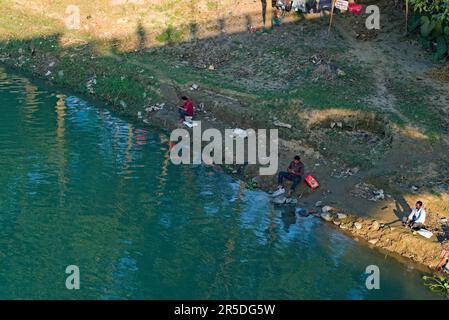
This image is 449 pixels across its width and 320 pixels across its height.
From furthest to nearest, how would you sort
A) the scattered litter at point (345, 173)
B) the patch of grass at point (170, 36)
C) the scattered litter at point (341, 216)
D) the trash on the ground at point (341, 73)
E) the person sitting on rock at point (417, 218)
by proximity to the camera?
the patch of grass at point (170, 36), the trash on the ground at point (341, 73), the scattered litter at point (345, 173), the scattered litter at point (341, 216), the person sitting on rock at point (417, 218)

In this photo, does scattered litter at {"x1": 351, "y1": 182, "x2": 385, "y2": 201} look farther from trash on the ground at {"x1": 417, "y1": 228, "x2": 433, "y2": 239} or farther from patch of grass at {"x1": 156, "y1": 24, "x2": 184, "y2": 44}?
patch of grass at {"x1": 156, "y1": 24, "x2": 184, "y2": 44}

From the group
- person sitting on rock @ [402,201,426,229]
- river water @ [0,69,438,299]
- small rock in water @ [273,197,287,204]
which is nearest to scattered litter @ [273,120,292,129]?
river water @ [0,69,438,299]

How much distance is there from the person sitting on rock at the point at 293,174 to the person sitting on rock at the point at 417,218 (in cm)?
465

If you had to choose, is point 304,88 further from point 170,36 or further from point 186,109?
point 170,36

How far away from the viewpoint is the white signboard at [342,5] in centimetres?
3425

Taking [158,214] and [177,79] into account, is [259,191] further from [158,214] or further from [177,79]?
[177,79]

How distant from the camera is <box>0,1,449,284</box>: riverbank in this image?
2256 centimetres

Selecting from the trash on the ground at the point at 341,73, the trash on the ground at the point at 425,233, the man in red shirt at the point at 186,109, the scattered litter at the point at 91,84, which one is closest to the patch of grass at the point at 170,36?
the scattered litter at the point at 91,84

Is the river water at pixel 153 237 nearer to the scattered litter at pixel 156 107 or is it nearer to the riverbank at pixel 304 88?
the riverbank at pixel 304 88

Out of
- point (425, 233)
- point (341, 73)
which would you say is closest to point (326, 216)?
point (425, 233)

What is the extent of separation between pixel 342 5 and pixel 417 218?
60.9 feet

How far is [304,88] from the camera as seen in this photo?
28969 millimetres

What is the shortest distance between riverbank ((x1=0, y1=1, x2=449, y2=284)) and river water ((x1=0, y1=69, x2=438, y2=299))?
1822 mm

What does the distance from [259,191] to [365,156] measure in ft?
16.7
